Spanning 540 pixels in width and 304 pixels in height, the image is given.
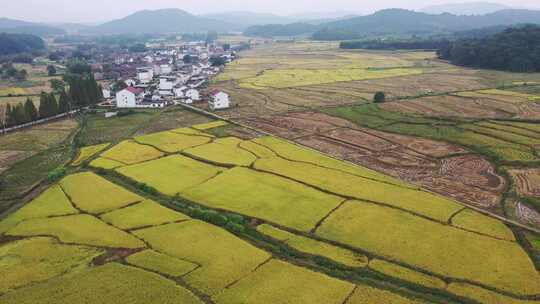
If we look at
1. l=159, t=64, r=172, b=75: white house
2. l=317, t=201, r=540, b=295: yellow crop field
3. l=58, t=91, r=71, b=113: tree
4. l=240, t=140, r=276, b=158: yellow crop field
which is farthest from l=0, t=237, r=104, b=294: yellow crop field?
l=159, t=64, r=172, b=75: white house

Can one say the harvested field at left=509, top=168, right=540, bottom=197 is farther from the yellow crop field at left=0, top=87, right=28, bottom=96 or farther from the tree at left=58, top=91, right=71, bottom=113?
the yellow crop field at left=0, top=87, right=28, bottom=96

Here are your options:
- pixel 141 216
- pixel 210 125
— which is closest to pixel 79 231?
pixel 141 216

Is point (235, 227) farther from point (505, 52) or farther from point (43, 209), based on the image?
point (505, 52)

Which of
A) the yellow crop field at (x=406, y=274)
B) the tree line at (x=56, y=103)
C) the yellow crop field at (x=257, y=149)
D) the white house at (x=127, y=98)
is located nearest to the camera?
the yellow crop field at (x=406, y=274)

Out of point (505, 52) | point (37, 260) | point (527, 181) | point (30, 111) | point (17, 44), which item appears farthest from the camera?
point (17, 44)

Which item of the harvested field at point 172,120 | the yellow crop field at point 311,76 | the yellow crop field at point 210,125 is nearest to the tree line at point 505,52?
the yellow crop field at point 311,76

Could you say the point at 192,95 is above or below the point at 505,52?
below

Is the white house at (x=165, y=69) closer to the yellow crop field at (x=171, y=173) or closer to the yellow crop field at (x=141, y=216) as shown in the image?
the yellow crop field at (x=171, y=173)
